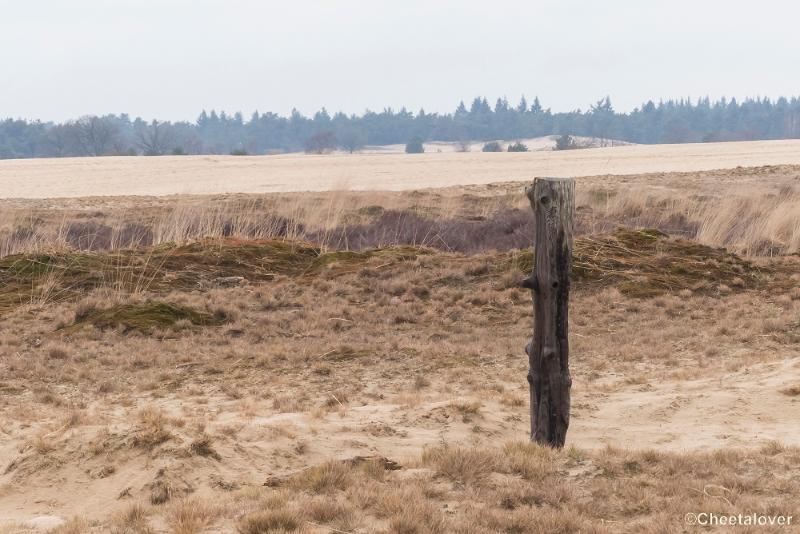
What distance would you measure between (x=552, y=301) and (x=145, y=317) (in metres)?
6.18

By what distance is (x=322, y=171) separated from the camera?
4309 cm

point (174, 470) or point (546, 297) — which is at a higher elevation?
point (546, 297)

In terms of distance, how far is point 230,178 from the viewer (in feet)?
128

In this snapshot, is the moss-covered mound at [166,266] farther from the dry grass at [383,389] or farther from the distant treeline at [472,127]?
the distant treeline at [472,127]

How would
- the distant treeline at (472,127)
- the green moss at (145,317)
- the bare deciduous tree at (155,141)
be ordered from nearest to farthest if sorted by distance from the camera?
the green moss at (145,317) < the bare deciduous tree at (155,141) < the distant treeline at (472,127)

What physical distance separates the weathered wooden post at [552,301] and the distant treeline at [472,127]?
338 feet

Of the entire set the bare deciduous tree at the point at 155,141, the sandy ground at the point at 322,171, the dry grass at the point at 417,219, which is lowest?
the dry grass at the point at 417,219

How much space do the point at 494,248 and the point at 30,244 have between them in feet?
24.6

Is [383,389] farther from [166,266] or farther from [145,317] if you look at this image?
[166,266]

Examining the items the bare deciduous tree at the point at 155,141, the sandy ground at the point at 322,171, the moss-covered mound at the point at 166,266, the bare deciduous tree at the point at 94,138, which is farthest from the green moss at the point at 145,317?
the bare deciduous tree at the point at 94,138

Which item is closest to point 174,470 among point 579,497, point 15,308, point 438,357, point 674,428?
point 579,497

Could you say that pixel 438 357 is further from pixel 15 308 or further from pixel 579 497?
pixel 15 308

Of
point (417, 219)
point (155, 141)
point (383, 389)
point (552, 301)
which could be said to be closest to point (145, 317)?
point (383, 389)

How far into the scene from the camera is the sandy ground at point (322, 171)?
33.2 m
